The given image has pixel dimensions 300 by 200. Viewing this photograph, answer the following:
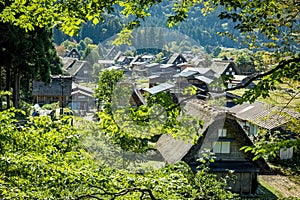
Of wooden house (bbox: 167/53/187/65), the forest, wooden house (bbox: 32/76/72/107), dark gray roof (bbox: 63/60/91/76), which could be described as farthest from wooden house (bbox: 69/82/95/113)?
the forest

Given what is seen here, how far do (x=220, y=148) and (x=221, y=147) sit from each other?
A: 0.15 feet

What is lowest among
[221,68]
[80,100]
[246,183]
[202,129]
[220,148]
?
[246,183]

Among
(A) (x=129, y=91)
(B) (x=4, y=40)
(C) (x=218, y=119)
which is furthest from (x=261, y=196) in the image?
(B) (x=4, y=40)

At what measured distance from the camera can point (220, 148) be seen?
1195 cm

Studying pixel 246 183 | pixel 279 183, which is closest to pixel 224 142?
pixel 246 183

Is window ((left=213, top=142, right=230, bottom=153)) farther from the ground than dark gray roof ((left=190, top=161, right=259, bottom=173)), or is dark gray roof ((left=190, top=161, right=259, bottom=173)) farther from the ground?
window ((left=213, top=142, right=230, bottom=153))

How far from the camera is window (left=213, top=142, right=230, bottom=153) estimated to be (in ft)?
39.0

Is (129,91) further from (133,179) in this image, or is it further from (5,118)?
(133,179)

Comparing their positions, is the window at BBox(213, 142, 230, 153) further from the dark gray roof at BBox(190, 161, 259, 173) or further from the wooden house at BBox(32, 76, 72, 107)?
the wooden house at BBox(32, 76, 72, 107)

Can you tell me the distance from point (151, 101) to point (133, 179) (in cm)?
73

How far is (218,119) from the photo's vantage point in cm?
1116

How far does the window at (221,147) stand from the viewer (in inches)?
468

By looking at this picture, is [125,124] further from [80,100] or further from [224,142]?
[80,100]

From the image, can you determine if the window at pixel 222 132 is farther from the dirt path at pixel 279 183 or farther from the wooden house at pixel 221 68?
the dirt path at pixel 279 183
